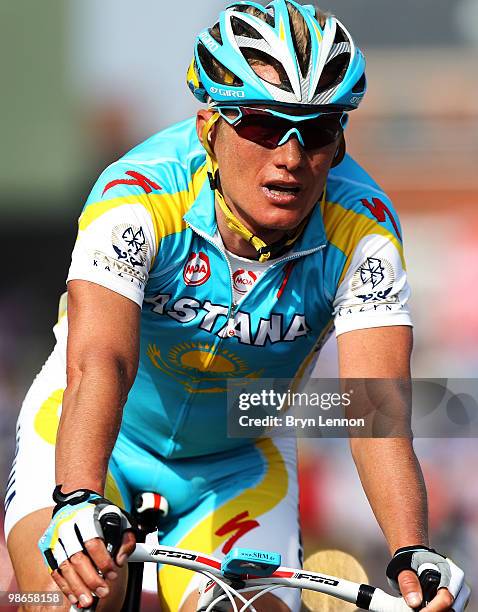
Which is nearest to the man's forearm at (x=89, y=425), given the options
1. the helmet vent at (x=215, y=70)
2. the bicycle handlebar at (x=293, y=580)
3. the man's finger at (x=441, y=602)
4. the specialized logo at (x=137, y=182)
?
the bicycle handlebar at (x=293, y=580)

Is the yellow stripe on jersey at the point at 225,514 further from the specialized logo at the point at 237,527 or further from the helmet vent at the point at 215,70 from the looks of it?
the helmet vent at the point at 215,70

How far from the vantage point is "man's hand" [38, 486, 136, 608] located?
3158mm

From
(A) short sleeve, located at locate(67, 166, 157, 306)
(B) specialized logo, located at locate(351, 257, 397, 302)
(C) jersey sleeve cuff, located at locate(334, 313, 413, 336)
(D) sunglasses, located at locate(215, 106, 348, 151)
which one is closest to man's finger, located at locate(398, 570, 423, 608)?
(C) jersey sleeve cuff, located at locate(334, 313, 413, 336)

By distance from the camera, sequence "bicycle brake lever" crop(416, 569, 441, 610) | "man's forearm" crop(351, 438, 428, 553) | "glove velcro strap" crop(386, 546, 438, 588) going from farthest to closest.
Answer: "man's forearm" crop(351, 438, 428, 553)
"glove velcro strap" crop(386, 546, 438, 588)
"bicycle brake lever" crop(416, 569, 441, 610)

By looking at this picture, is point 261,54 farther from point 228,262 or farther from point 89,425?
point 89,425

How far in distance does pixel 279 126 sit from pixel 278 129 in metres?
0.01

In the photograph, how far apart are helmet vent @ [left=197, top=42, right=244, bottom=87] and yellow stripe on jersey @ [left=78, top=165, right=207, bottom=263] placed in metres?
0.44

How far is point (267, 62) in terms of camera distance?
4.15m

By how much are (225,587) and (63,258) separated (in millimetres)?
12105

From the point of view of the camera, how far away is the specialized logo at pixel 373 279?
4238 millimetres

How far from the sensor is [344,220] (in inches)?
174

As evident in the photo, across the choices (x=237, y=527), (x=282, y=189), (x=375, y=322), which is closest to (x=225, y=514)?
(x=237, y=527)

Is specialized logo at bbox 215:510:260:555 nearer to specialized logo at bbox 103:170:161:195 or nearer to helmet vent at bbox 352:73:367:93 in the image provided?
specialized logo at bbox 103:170:161:195

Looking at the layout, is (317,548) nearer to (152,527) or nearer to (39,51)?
(152,527)
